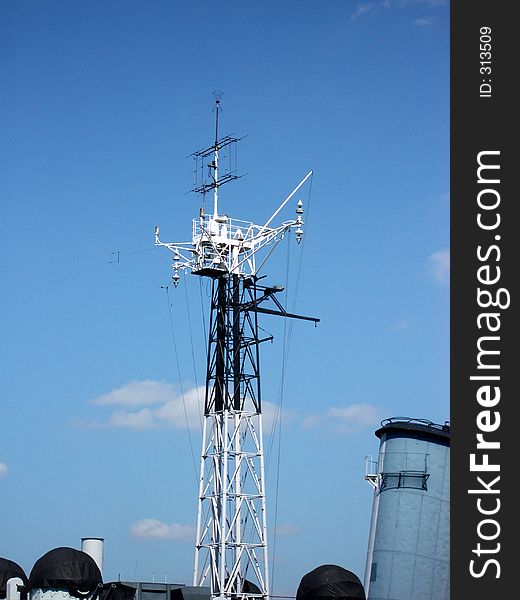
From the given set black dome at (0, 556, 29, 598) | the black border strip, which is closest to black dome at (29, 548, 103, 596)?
black dome at (0, 556, 29, 598)

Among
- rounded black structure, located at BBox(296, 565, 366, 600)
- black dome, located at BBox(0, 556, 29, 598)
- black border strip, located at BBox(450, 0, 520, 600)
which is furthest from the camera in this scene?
black dome, located at BBox(0, 556, 29, 598)

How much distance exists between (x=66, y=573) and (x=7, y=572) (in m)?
7.48

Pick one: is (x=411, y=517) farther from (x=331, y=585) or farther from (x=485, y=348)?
(x=485, y=348)

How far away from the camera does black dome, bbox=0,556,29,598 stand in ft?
142

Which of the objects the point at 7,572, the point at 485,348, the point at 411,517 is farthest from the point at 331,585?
the point at 485,348

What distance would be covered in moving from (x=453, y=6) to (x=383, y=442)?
75.4ft

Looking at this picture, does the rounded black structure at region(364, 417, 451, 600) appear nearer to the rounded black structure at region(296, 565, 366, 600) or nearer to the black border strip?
the rounded black structure at region(296, 565, 366, 600)

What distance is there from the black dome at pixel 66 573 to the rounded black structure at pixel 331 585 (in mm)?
7644

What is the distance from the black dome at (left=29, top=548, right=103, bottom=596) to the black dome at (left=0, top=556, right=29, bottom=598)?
524 cm

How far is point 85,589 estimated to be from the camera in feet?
124

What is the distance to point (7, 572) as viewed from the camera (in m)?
44.1

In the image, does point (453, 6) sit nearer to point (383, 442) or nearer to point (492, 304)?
point (492, 304)

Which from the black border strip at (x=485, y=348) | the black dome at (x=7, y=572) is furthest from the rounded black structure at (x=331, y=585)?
the black border strip at (x=485, y=348)

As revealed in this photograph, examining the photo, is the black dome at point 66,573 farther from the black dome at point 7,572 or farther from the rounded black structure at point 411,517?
the rounded black structure at point 411,517
